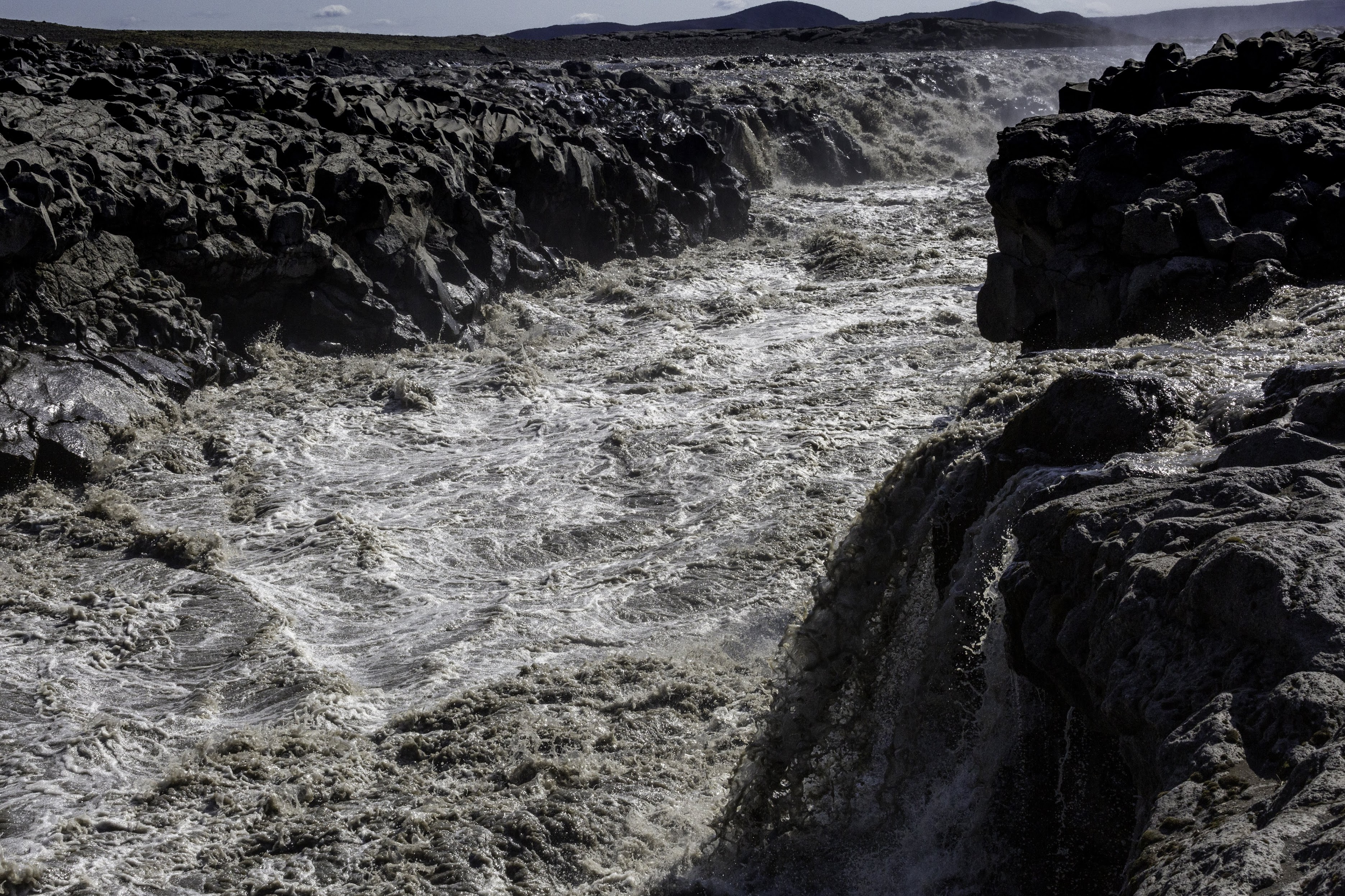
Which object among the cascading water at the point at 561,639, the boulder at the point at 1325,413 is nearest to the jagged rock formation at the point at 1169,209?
the cascading water at the point at 561,639

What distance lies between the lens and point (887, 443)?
10352 millimetres

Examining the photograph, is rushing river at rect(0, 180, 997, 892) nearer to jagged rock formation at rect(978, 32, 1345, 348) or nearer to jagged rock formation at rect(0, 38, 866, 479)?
jagged rock formation at rect(0, 38, 866, 479)

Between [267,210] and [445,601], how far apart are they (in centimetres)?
659

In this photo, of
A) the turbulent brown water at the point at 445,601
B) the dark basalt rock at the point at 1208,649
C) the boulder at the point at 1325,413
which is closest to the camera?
the dark basalt rock at the point at 1208,649

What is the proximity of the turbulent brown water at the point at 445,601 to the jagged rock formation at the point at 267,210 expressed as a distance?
0.67m

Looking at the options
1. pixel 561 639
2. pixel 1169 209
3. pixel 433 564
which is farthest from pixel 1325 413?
pixel 433 564

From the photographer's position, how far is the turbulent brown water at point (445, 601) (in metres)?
5.66

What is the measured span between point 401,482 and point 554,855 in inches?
210

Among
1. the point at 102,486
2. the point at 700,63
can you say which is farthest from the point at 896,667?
the point at 700,63

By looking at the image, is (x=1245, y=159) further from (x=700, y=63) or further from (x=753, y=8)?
(x=753, y=8)

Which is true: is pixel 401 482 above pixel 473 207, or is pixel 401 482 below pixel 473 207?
below

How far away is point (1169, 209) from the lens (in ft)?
29.2

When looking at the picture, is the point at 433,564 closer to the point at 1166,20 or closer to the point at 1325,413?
the point at 1325,413

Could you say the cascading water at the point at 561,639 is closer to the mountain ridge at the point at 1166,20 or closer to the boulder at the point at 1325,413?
the boulder at the point at 1325,413
